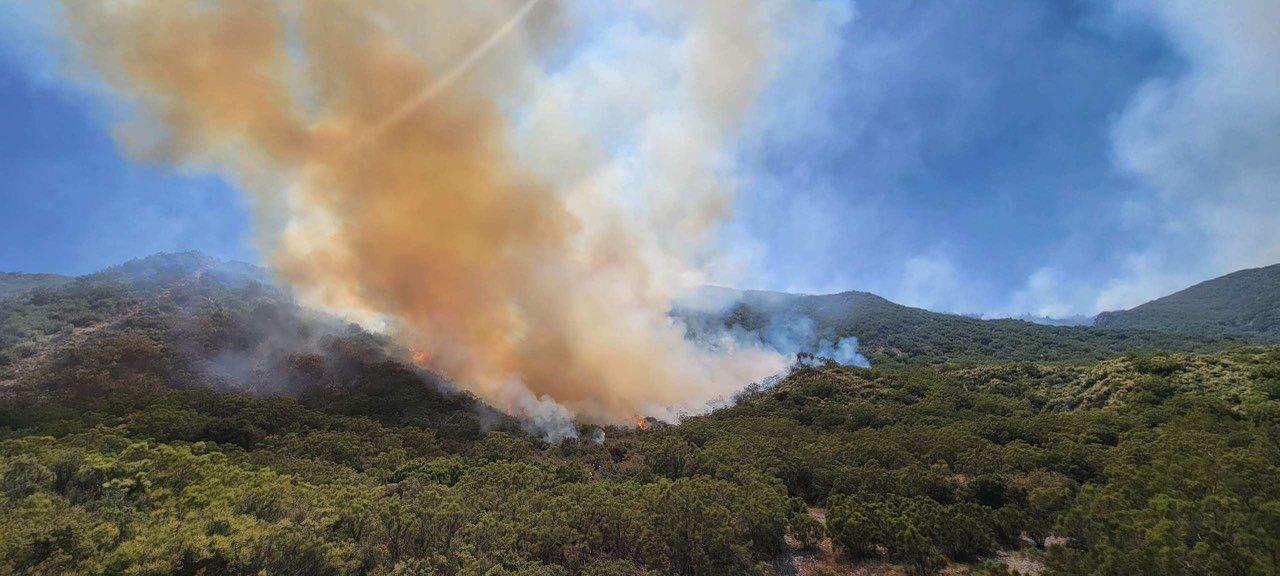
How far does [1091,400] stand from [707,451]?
4563 centimetres

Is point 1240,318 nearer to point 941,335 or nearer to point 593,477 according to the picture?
point 941,335

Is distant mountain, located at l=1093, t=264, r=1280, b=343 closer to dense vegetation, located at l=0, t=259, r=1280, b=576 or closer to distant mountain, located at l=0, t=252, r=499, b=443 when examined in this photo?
dense vegetation, located at l=0, t=259, r=1280, b=576

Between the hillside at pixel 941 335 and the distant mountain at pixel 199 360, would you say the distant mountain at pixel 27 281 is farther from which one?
the hillside at pixel 941 335

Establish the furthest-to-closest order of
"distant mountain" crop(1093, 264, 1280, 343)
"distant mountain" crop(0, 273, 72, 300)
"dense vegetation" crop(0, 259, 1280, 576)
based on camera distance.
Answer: "distant mountain" crop(1093, 264, 1280, 343)
"distant mountain" crop(0, 273, 72, 300)
"dense vegetation" crop(0, 259, 1280, 576)

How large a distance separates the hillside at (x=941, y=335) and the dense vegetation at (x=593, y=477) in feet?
254

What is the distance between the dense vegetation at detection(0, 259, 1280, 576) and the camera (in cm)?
1492

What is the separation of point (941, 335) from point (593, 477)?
161132mm

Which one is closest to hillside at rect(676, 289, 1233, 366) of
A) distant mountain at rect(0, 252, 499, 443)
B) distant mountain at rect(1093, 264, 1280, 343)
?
distant mountain at rect(1093, 264, 1280, 343)

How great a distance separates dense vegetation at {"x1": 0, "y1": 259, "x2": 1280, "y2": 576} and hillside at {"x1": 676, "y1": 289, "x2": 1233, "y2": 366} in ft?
254

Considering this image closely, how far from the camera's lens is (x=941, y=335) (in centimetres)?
15775

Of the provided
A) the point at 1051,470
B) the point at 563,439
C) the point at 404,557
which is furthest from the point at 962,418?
the point at 404,557

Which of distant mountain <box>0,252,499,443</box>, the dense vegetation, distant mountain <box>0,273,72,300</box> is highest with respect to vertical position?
distant mountain <box>0,273,72,300</box>

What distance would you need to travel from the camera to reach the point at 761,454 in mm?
37969

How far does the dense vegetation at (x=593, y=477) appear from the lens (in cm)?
1492
